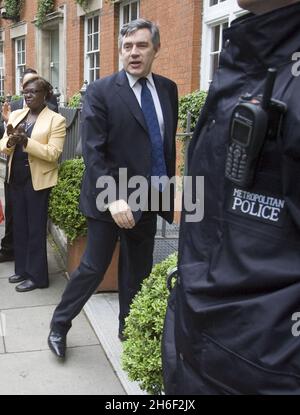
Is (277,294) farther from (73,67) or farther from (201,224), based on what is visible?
(73,67)

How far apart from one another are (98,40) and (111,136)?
7940 millimetres

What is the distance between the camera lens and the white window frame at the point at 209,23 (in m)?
6.38

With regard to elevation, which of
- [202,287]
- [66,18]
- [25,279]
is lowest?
[25,279]

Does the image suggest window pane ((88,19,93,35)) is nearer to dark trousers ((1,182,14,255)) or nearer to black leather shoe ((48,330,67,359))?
dark trousers ((1,182,14,255))

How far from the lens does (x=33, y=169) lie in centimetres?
447

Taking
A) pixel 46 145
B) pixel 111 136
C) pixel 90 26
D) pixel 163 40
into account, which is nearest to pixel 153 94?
pixel 111 136

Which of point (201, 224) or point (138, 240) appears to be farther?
point (138, 240)

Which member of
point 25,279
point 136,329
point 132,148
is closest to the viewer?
point 136,329

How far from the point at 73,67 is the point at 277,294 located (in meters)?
11.1

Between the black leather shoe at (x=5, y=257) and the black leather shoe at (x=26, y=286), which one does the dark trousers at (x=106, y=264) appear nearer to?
the black leather shoe at (x=26, y=286)

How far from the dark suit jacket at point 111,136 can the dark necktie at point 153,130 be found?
52 millimetres

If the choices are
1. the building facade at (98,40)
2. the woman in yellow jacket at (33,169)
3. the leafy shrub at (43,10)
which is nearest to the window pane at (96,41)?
the building facade at (98,40)

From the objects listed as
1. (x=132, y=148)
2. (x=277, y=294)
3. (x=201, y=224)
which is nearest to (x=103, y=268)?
(x=132, y=148)

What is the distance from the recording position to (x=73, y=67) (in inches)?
455
